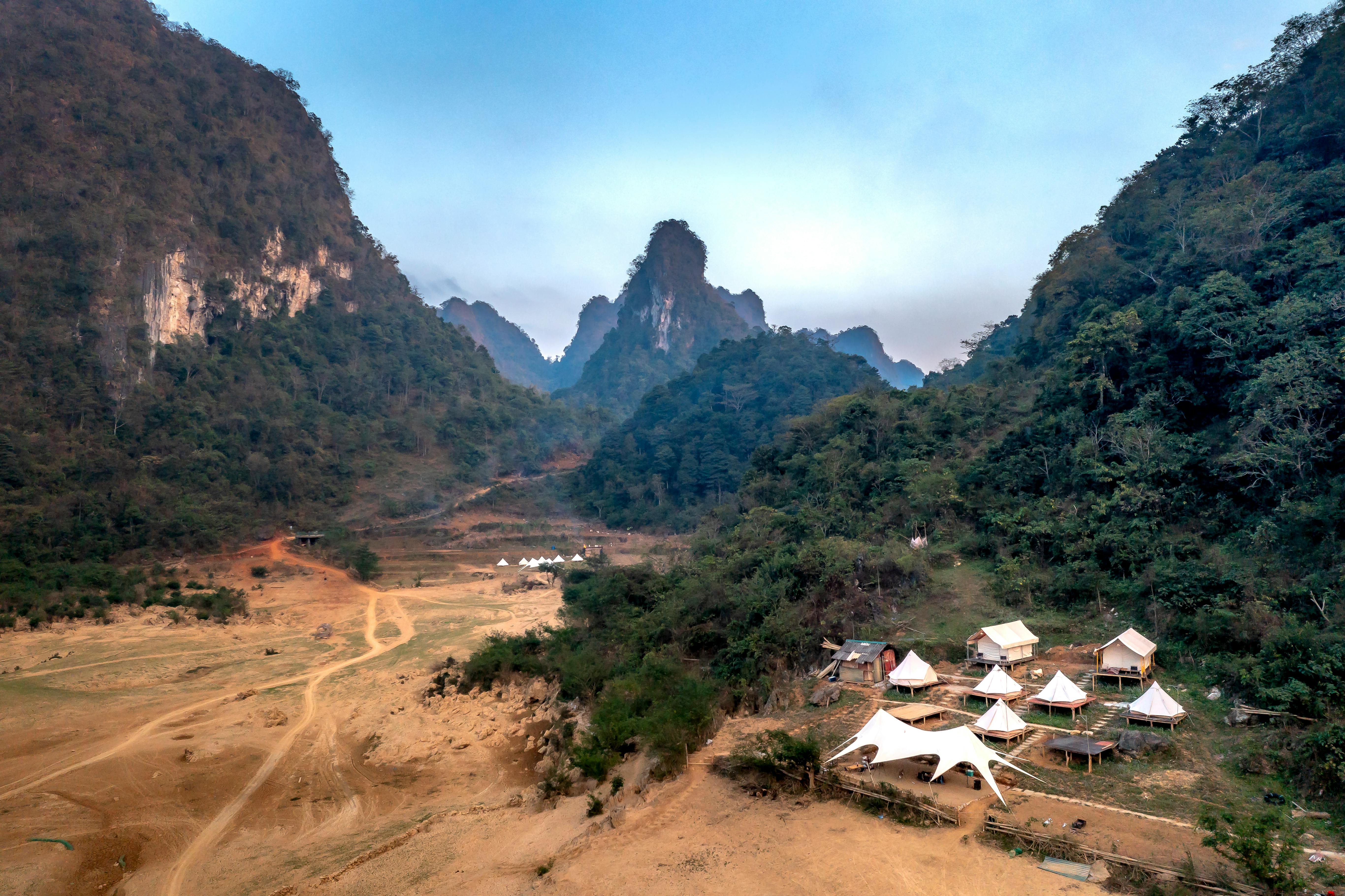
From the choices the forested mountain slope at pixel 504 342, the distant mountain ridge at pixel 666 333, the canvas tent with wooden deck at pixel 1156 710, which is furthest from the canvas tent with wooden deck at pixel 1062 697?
the forested mountain slope at pixel 504 342

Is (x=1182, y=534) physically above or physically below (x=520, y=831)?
above

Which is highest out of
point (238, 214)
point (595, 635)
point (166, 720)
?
point (238, 214)

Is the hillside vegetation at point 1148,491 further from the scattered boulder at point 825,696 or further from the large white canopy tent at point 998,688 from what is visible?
the large white canopy tent at point 998,688

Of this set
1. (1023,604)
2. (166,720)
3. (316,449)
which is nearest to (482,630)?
(166,720)

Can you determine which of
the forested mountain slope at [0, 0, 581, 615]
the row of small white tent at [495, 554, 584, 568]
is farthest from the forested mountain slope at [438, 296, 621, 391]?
the row of small white tent at [495, 554, 584, 568]

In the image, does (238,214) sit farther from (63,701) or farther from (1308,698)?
(1308,698)

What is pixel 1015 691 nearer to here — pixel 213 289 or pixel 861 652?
pixel 861 652

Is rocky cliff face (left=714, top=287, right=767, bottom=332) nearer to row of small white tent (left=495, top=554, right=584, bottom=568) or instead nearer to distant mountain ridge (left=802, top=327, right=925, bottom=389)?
distant mountain ridge (left=802, top=327, right=925, bottom=389)
